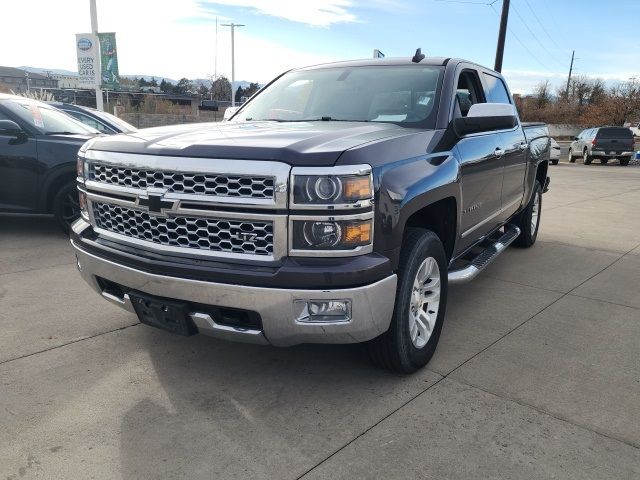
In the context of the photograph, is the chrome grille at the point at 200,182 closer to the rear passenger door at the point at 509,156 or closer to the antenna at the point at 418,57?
the antenna at the point at 418,57

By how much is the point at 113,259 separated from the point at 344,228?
1.36 meters

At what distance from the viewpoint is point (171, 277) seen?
8.86ft

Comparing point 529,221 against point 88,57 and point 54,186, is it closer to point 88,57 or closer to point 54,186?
point 54,186

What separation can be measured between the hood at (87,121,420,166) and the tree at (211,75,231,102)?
6080 centimetres

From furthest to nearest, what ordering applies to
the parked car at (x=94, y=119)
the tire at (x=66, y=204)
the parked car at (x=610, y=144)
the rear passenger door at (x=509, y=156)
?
the parked car at (x=610, y=144), the parked car at (x=94, y=119), the tire at (x=66, y=204), the rear passenger door at (x=509, y=156)

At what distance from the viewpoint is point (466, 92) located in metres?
4.31

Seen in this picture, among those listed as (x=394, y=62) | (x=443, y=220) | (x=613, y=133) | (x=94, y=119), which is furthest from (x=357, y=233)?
(x=613, y=133)

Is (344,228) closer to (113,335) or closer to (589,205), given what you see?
(113,335)

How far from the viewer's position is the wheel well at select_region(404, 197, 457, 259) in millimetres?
3404

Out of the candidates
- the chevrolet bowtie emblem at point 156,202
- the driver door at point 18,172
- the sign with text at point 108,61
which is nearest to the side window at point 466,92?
the chevrolet bowtie emblem at point 156,202

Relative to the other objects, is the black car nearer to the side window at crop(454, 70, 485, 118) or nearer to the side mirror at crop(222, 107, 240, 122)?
the side mirror at crop(222, 107, 240, 122)

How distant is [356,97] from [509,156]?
172 centimetres

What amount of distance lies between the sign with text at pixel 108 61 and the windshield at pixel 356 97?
16.1 m

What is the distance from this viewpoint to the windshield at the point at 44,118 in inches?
251
